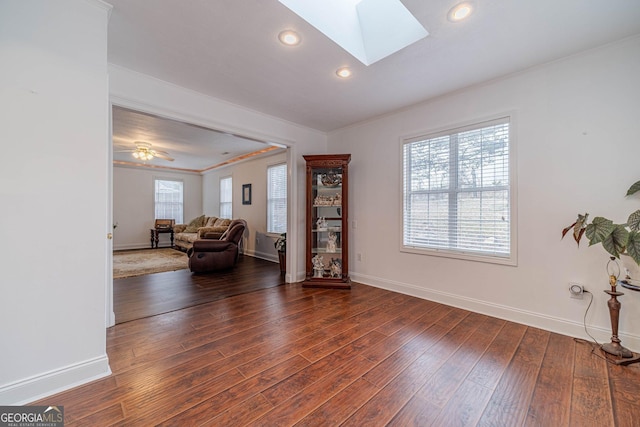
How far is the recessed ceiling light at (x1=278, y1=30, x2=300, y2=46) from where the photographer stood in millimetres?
1953

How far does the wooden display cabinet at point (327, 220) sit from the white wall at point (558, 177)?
1.27 meters

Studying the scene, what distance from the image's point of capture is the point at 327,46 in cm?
210

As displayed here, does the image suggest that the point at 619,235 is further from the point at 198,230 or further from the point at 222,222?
the point at 198,230

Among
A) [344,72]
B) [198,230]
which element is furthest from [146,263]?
Answer: [344,72]

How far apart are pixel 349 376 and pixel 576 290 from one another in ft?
7.42

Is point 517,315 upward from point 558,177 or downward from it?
downward

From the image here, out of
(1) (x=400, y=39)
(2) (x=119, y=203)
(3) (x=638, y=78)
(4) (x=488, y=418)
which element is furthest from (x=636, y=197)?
(2) (x=119, y=203)

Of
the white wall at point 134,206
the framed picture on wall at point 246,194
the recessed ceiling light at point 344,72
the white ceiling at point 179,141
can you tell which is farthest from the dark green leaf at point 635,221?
the white wall at point 134,206

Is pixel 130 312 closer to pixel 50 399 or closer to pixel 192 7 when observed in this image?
pixel 50 399

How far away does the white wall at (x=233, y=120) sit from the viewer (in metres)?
2.49

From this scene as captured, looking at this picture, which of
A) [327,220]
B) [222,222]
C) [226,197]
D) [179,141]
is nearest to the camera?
[327,220]

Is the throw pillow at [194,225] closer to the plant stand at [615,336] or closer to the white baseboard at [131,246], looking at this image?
A: the white baseboard at [131,246]

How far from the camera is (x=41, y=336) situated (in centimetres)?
153

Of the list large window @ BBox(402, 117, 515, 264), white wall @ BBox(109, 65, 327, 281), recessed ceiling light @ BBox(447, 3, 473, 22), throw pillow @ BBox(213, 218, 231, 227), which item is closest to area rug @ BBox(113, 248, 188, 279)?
throw pillow @ BBox(213, 218, 231, 227)
